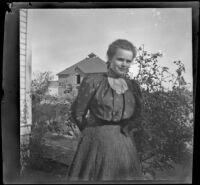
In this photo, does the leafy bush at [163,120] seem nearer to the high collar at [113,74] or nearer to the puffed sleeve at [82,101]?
the high collar at [113,74]

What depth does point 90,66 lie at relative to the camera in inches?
104

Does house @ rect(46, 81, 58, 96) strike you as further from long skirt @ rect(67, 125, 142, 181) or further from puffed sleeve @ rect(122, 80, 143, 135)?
puffed sleeve @ rect(122, 80, 143, 135)

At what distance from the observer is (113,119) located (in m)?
2.65

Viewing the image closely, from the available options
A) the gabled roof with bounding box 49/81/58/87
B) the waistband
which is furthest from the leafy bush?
the gabled roof with bounding box 49/81/58/87

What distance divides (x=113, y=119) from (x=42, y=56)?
2.17 feet

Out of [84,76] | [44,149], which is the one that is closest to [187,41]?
[84,76]

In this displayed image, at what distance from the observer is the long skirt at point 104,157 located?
8.64 feet

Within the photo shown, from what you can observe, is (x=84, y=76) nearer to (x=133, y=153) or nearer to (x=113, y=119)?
(x=113, y=119)

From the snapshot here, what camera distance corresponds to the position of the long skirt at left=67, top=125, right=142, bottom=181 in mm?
2635

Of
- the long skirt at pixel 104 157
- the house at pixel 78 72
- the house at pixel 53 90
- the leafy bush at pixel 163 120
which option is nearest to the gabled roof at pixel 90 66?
the house at pixel 78 72

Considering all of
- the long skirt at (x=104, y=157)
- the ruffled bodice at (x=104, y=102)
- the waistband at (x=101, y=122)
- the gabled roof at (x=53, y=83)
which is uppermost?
the gabled roof at (x=53, y=83)

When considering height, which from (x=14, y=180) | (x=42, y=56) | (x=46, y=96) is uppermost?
(x=42, y=56)

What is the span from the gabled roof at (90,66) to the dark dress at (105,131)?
50mm

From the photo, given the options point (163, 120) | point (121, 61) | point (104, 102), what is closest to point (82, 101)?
point (104, 102)
